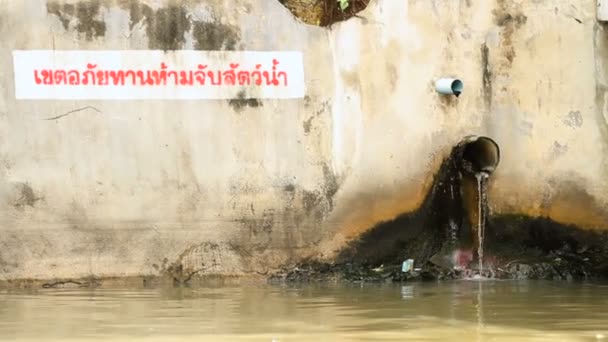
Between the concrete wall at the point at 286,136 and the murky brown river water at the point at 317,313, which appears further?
the concrete wall at the point at 286,136

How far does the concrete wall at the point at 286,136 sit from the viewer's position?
702 centimetres

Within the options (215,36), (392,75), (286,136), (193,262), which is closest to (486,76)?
(392,75)

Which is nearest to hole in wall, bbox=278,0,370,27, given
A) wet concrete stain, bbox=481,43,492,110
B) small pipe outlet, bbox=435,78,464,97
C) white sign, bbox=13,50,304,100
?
white sign, bbox=13,50,304,100

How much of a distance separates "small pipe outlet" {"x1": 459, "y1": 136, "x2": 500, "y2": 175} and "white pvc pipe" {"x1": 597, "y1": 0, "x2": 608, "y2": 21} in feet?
4.36

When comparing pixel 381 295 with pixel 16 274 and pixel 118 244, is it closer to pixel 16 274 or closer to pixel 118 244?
pixel 118 244

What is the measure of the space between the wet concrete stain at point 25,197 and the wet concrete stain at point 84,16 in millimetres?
1198

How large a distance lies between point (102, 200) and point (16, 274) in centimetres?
83

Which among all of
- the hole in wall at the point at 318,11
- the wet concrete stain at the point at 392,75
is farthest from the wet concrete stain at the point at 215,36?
the wet concrete stain at the point at 392,75

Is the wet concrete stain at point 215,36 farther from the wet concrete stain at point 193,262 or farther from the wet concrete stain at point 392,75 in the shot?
the wet concrete stain at point 193,262

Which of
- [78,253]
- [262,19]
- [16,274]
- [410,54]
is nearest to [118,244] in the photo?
[78,253]

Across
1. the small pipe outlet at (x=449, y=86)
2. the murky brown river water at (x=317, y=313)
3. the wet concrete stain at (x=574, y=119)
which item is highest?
the small pipe outlet at (x=449, y=86)

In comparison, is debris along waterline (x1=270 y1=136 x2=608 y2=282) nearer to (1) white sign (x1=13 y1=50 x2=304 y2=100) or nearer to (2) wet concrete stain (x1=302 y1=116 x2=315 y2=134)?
(2) wet concrete stain (x1=302 y1=116 x2=315 y2=134)

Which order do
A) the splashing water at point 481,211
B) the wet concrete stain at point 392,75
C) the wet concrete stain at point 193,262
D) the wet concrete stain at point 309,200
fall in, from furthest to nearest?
the splashing water at point 481,211 < the wet concrete stain at point 392,75 < the wet concrete stain at point 309,200 < the wet concrete stain at point 193,262

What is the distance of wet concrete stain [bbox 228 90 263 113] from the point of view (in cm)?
720
